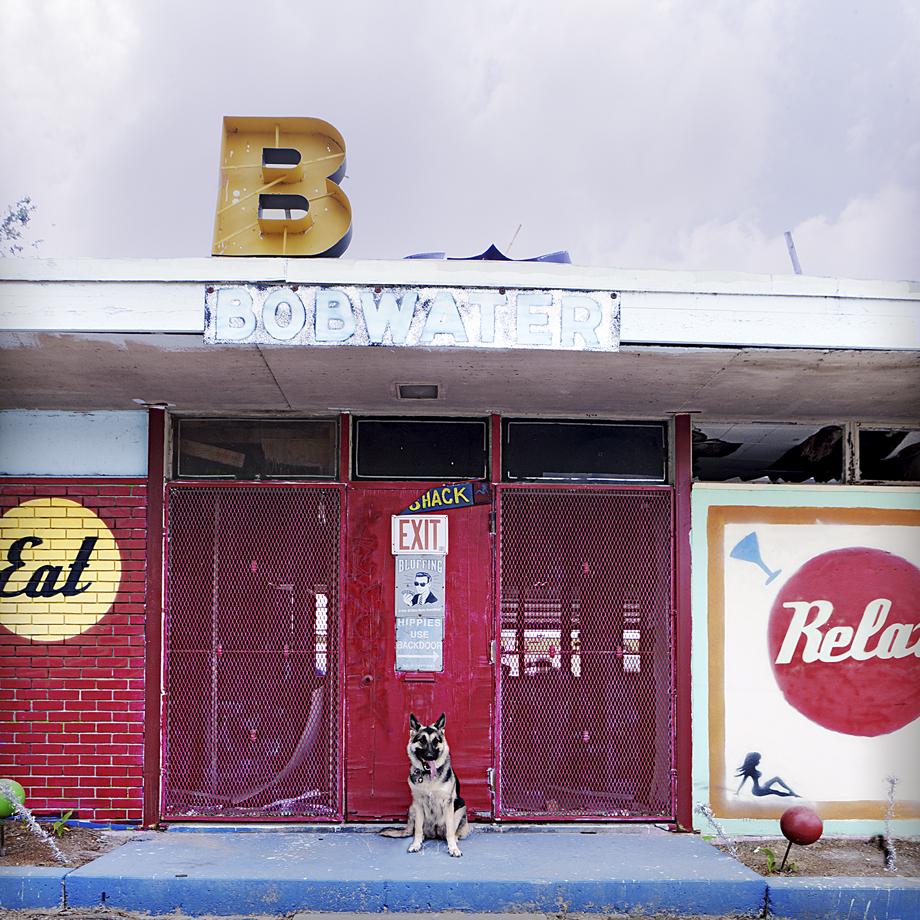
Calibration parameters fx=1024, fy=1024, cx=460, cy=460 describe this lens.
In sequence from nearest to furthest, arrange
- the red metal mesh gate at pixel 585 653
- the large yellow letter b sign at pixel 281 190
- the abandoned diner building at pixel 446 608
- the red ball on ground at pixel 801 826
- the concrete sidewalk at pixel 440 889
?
1. the concrete sidewalk at pixel 440 889
2. the red ball on ground at pixel 801 826
3. the large yellow letter b sign at pixel 281 190
4. the abandoned diner building at pixel 446 608
5. the red metal mesh gate at pixel 585 653

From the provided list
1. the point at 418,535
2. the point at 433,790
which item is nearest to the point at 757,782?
the point at 433,790

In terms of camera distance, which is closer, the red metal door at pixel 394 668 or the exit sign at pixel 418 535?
the red metal door at pixel 394 668

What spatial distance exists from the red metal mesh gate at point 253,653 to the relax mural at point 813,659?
9.08 ft

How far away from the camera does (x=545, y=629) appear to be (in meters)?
7.38

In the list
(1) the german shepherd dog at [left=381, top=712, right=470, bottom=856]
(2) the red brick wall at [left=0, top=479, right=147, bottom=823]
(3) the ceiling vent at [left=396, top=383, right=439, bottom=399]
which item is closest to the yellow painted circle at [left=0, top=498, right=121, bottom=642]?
(2) the red brick wall at [left=0, top=479, right=147, bottom=823]

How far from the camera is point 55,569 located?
7246mm

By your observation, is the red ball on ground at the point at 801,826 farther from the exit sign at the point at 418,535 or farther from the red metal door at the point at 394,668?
the exit sign at the point at 418,535

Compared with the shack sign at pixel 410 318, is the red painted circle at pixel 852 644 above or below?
below

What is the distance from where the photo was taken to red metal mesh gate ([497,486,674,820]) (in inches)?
287


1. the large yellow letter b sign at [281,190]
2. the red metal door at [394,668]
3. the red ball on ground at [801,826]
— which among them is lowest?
the red ball on ground at [801,826]

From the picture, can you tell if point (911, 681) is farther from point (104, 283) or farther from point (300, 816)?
point (104, 283)

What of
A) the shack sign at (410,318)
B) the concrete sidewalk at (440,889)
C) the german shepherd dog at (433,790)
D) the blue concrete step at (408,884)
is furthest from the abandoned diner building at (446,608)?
the shack sign at (410,318)

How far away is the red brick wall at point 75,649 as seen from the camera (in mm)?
7094

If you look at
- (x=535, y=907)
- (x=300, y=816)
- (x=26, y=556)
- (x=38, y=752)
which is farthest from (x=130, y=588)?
(x=535, y=907)
